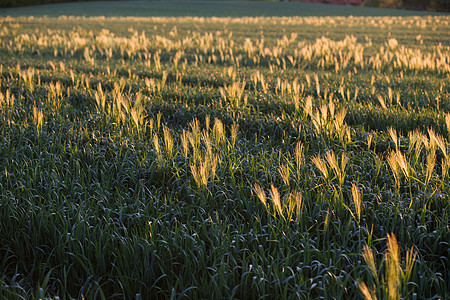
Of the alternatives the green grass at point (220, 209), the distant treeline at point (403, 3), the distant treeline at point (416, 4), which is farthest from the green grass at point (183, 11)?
the green grass at point (220, 209)

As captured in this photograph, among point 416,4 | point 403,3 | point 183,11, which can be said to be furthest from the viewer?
point 403,3

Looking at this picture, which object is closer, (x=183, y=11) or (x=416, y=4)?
(x=183, y=11)

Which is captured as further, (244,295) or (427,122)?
(427,122)

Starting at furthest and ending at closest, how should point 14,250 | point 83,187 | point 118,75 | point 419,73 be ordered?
1. point 419,73
2. point 118,75
3. point 83,187
4. point 14,250

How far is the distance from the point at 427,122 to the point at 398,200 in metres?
2.01

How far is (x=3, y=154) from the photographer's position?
3182mm

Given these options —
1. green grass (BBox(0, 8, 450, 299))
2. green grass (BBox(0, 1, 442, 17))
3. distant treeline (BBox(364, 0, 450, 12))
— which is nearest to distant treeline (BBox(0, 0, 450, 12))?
distant treeline (BBox(364, 0, 450, 12))

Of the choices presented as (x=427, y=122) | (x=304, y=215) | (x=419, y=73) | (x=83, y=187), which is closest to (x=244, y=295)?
(x=304, y=215)

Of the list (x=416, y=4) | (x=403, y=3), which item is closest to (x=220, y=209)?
(x=416, y=4)

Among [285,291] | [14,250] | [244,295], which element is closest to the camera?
[285,291]

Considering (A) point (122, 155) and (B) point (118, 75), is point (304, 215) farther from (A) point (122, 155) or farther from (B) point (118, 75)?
(B) point (118, 75)

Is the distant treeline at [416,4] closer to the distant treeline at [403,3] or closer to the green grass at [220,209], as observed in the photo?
the distant treeline at [403,3]

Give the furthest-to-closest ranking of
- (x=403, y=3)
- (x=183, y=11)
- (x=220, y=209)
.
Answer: (x=403, y=3)
(x=183, y=11)
(x=220, y=209)

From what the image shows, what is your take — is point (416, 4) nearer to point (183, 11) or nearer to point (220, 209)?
point (183, 11)
